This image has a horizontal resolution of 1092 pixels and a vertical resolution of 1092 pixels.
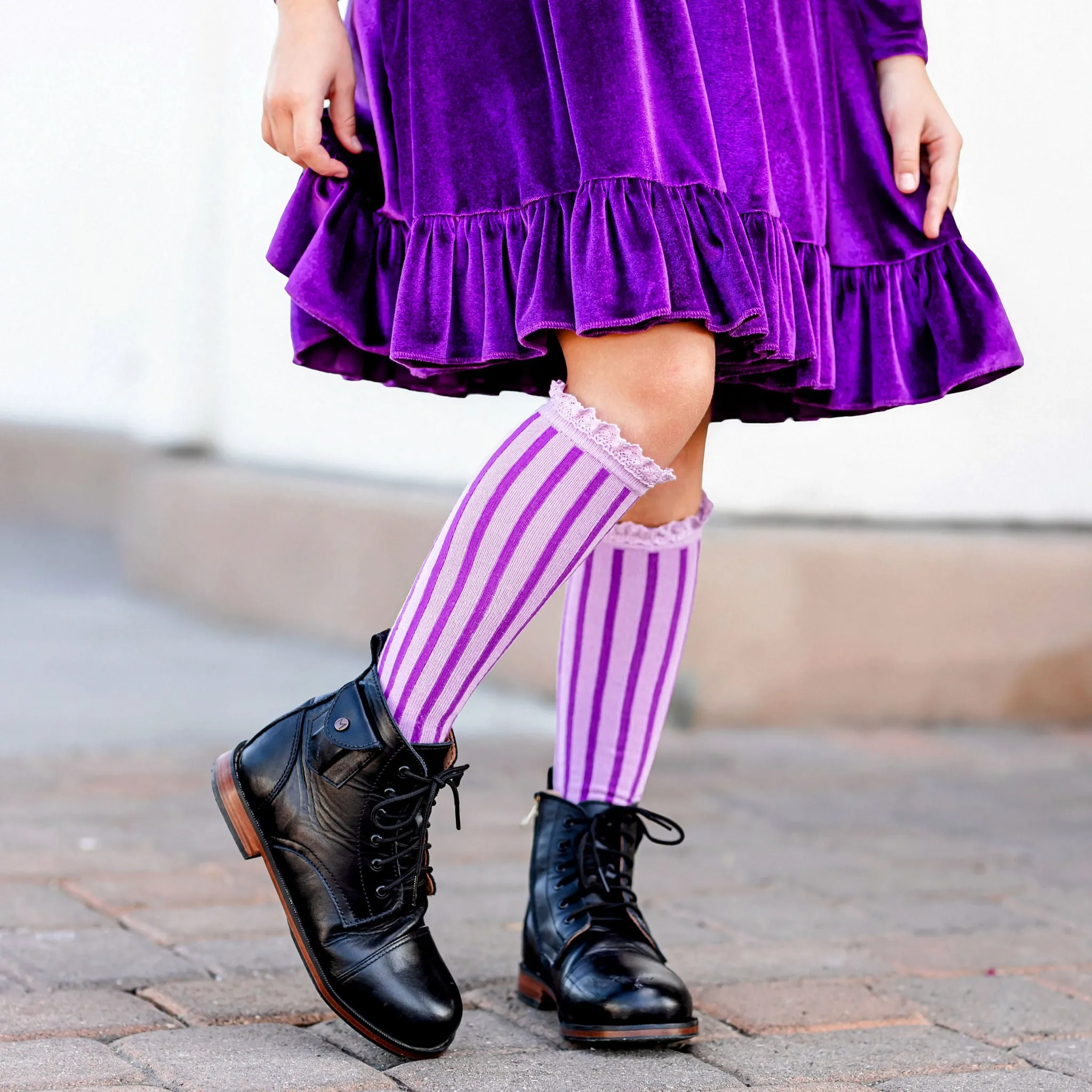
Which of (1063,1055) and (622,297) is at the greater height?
(622,297)

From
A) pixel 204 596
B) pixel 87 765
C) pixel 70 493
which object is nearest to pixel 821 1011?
pixel 87 765

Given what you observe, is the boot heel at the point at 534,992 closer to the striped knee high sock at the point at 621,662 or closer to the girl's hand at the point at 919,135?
the striped knee high sock at the point at 621,662

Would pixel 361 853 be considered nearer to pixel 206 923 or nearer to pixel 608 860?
pixel 608 860

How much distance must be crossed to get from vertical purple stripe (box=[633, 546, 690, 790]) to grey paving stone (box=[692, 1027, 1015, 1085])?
0.26 metres

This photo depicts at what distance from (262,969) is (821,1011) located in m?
0.52

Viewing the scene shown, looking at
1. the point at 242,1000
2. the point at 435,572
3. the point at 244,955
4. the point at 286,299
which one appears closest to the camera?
the point at 435,572

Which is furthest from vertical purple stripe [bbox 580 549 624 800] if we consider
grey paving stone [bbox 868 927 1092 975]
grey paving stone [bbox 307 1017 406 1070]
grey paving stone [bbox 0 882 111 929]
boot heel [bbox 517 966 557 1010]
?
grey paving stone [bbox 0 882 111 929]

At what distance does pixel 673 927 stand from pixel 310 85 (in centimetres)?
96

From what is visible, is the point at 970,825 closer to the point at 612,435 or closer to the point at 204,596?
the point at 612,435

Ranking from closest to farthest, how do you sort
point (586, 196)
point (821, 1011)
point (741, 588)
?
point (586, 196) → point (821, 1011) → point (741, 588)

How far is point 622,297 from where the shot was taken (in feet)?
3.71

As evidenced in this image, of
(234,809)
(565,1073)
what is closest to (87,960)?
(234,809)

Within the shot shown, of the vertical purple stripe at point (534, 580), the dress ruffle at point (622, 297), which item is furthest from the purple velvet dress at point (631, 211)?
the vertical purple stripe at point (534, 580)

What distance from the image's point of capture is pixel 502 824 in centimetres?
212
